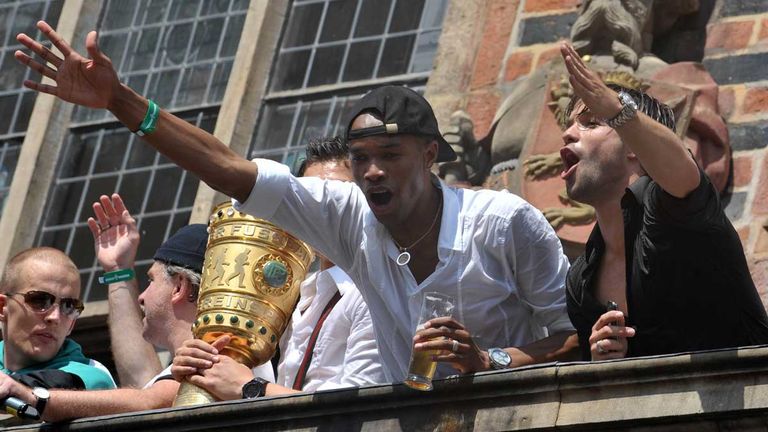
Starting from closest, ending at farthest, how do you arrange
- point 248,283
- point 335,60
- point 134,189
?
point 248,283 → point 335,60 → point 134,189

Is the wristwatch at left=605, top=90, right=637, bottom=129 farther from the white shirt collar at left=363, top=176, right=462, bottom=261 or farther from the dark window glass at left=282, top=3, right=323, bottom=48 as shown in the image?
the dark window glass at left=282, top=3, right=323, bottom=48

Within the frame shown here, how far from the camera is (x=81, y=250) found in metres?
12.5

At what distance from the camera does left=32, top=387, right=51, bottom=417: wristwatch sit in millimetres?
7645

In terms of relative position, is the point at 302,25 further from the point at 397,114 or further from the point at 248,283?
the point at 397,114

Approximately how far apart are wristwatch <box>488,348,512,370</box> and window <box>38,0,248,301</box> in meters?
5.17

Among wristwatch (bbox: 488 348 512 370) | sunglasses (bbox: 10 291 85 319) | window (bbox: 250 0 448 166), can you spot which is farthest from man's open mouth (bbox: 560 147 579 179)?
window (bbox: 250 0 448 166)

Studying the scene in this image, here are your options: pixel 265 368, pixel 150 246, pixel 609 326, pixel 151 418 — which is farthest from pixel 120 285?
pixel 150 246

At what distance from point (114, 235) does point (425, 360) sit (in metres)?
2.22

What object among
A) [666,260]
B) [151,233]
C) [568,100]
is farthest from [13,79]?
[666,260]

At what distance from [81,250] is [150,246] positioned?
515 mm

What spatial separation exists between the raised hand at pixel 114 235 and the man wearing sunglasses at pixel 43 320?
0.37m

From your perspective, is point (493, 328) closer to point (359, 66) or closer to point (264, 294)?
point (264, 294)

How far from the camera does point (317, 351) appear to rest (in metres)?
7.95

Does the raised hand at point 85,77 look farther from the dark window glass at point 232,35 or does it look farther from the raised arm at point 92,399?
the dark window glass at point 232,35
